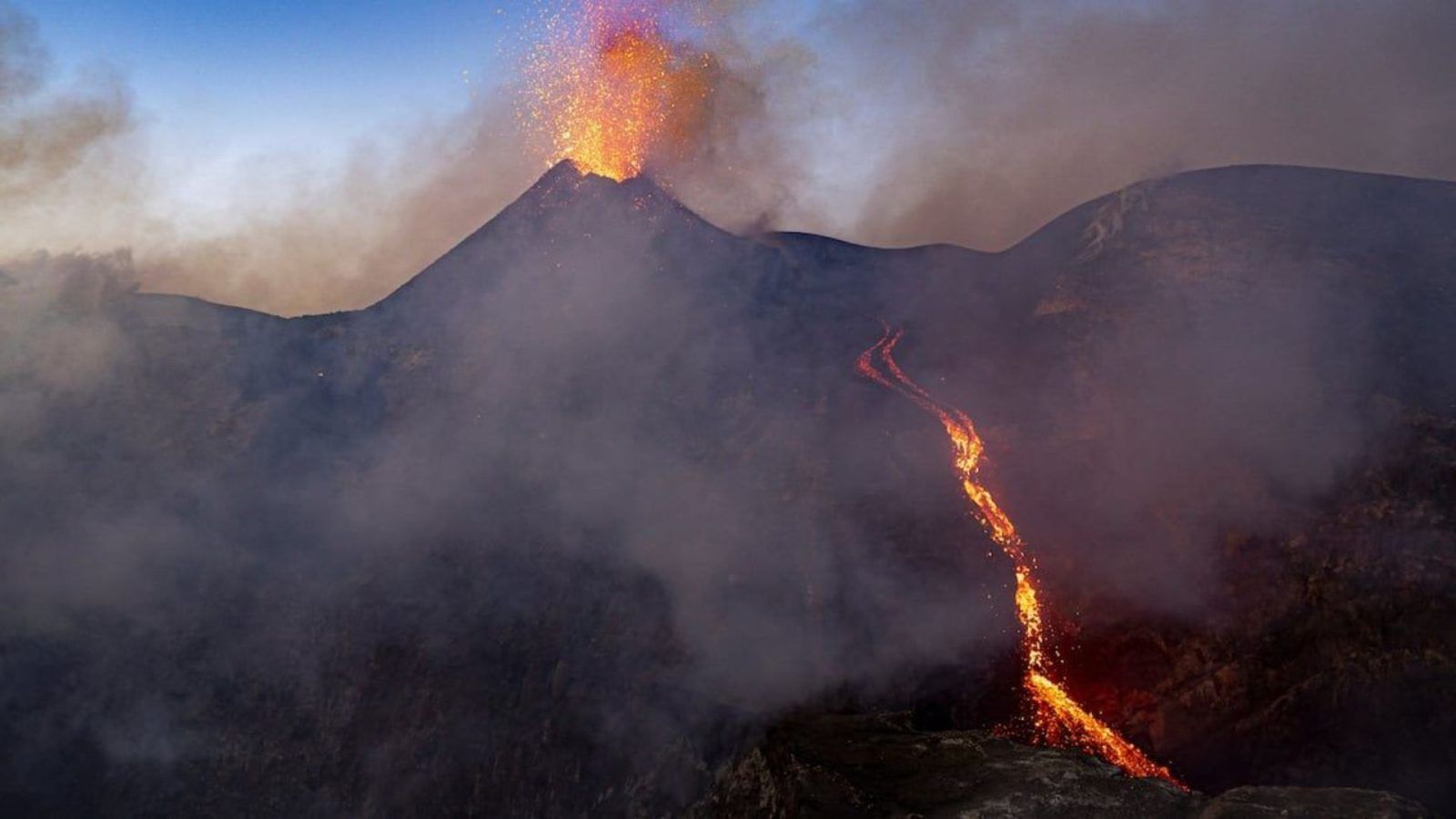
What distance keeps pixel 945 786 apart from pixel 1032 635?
7878 millimetres

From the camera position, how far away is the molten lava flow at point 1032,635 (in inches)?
723

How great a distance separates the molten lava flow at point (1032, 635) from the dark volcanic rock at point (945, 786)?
2184 mm

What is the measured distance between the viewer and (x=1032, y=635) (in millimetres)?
21484

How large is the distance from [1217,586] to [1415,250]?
2239 cm

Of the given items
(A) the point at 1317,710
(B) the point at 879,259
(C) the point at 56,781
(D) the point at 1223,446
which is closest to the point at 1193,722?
(A) the point at 1317,710

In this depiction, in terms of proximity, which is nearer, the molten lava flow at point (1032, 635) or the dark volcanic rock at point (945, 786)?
the dark volcanic rock at point (945, 786)

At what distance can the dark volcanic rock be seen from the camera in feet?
41.9

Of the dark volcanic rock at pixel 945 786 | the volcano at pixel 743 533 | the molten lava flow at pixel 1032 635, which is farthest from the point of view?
the volcano at pixel 743 533

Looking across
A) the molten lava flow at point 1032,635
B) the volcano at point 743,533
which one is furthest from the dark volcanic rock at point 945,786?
the molten lava flow at point 1032,635

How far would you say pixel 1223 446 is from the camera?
26.3 m

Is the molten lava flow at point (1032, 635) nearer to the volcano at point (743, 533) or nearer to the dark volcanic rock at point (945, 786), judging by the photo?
the volcano at point (743, 533)

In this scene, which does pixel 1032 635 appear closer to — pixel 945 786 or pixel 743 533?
pixel 945 786

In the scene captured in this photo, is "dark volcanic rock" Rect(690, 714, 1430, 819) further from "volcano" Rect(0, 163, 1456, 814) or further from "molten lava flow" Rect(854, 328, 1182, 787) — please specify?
"molten lava flow" Rect(854, 328, 1182, 787)

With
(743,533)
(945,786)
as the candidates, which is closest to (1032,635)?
(945,786)
